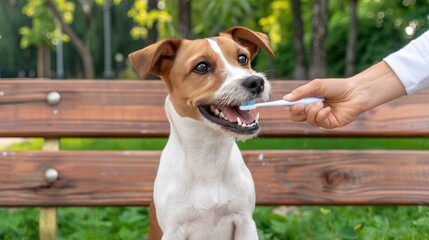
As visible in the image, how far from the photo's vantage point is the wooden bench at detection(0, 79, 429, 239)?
3361 mm

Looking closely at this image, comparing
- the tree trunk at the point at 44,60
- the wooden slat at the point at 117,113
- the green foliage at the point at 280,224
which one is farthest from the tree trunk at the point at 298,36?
the tree trunk at the point at 44,60

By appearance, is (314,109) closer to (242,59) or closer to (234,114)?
(234,114)

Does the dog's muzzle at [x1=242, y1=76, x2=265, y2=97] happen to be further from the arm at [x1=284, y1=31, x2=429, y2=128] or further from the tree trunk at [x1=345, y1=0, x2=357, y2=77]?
the tree trunk at [x1=345, y1=0, x2=357, y2=77]

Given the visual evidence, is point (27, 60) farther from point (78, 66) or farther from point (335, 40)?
point (335, 40)

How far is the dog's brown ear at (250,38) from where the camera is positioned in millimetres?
2791

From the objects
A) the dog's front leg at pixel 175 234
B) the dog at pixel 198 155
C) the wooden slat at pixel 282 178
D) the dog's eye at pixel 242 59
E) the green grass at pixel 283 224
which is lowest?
the green grass at pixel 283 224

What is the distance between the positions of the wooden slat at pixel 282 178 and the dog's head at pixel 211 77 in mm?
849

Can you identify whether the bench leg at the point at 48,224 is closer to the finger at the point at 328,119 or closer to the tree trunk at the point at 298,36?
the finger at the point at 328,119

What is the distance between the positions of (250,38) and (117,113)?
3.21ft

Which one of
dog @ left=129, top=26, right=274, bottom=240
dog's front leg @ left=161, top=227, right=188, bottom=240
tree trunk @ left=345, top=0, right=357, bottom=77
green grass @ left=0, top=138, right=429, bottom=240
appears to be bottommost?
tree trunk @ left=345, top=0, right=357, bottom=77

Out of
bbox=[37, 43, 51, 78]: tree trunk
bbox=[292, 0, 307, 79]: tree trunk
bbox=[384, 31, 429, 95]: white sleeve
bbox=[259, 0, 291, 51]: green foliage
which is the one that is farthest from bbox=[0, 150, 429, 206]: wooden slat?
bbox=[37, 43, 51, 78]: tree trunk

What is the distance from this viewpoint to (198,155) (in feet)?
8.75

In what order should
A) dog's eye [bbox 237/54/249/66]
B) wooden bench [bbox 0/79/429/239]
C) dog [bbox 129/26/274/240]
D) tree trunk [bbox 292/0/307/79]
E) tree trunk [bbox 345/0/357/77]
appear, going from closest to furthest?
dog [bbox 129/26/274/240], dog's eye [bbox 237/54/249/66], wooden bench [bbox 0/79/429/239], tree trunk [bbox 292/0/307/79], tree trunk [bbox 345/0/357/77]

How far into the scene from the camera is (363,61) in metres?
24.7
